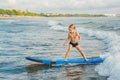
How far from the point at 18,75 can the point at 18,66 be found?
5.15 feet

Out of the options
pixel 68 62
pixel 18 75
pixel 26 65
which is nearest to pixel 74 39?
pixel 68 62

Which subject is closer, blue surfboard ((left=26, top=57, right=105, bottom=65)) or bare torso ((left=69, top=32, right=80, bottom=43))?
blue surfboard ((left=26, top=57, right=105, bottom=65))

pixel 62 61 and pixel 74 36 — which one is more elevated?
pixel 74 36

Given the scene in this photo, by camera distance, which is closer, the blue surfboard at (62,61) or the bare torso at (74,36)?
the blue surfboard at (62,61)

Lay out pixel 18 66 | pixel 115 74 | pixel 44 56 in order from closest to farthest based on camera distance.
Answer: pixel 115 74 < pixel 18 66 < pixel 44 56

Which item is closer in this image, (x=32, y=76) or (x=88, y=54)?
(x=32, y=76)

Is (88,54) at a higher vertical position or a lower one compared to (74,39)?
lower

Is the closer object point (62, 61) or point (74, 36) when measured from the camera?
point (62, 61)

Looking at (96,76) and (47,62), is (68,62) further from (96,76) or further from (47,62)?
(96,76)

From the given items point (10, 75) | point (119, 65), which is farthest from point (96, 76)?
point (10, 75)

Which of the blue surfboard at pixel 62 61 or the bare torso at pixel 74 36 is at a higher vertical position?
the bare torso at pixel 74 36

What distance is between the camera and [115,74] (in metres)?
9.23

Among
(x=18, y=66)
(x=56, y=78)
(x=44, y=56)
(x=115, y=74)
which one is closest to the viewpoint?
(x=115, y=74)

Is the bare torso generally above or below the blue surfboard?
above
